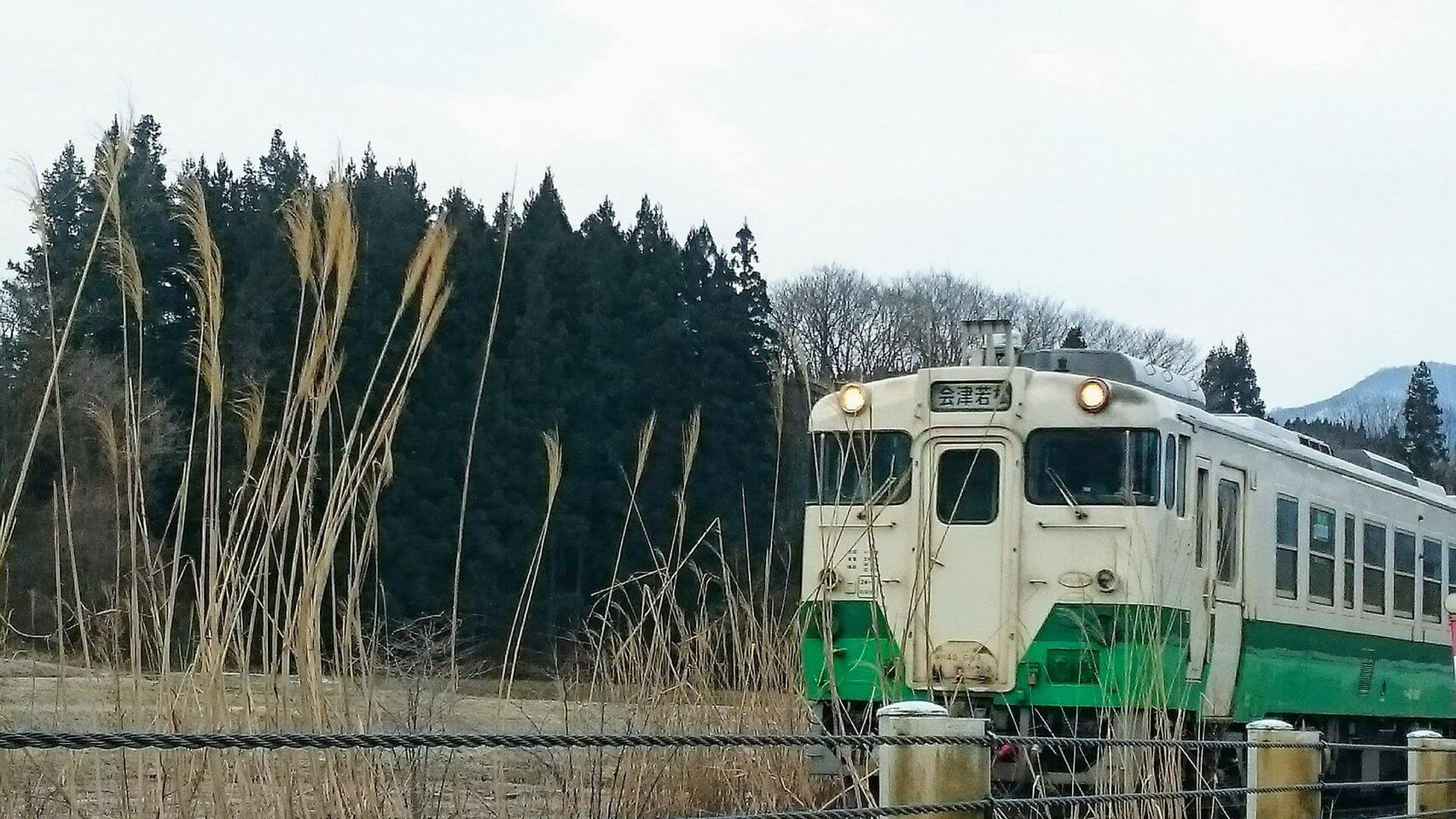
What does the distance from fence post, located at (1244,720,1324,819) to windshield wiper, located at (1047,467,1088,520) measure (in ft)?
12.2

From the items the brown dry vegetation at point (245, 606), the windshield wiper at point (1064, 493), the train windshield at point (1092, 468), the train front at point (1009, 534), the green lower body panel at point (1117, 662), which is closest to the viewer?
the brown dry vegetation at point (245, 606)

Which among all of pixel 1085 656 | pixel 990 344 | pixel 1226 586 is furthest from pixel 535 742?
pixel 990 344

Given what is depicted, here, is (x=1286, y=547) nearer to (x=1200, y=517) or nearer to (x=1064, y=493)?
Result: (x=1200, y=517)

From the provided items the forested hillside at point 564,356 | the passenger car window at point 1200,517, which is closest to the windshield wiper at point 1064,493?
the passenger car window at point 1200,517

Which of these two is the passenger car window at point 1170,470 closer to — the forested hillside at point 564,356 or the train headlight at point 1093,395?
the train headlight at point 1093,395

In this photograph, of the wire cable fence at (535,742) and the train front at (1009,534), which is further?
the train front at (1009,534)

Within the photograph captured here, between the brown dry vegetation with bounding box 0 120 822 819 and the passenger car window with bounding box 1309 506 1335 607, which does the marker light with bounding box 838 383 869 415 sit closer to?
the passenger car window with bounding box 1309 506 1335 607

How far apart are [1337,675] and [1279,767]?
611 cm

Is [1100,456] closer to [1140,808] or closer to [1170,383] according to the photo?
[1170,383]

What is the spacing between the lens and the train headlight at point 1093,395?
948cm

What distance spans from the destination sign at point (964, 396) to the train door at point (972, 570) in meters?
0.17

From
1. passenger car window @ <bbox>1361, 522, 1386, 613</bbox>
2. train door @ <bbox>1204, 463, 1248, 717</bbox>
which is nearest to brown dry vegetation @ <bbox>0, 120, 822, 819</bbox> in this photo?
train door @ <bbox>1204, 463, 1248, 717</bbox>

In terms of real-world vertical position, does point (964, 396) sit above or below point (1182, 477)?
above

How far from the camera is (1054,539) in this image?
31.1 ft
